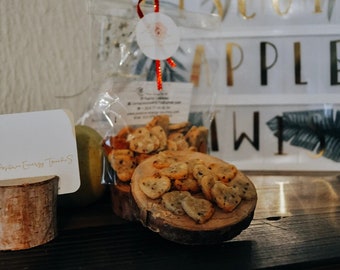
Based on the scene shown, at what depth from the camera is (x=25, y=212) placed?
17.0 inches

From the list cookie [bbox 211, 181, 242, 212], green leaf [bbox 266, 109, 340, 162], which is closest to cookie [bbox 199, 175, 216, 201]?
cookie [bbox 211, 181, 242, 212]

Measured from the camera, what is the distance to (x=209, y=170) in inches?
19.1

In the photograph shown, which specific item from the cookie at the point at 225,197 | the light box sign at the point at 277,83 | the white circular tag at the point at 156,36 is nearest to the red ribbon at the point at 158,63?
the white circular tag at the point at 156,36

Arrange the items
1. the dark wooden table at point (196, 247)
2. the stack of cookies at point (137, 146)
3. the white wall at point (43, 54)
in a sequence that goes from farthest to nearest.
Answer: the white wall at point (43, 54) → the stack of cookies at point (137, 146) → the dark wooden table at point (196, 247)

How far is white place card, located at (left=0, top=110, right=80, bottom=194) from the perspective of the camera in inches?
18.4

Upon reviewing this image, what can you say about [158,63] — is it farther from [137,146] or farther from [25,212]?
[25,212]

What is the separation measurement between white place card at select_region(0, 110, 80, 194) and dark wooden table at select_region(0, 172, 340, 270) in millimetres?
75

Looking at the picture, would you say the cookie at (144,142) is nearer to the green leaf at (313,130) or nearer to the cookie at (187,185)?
the cookie at (187,185)

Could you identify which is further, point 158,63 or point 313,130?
point 313,130

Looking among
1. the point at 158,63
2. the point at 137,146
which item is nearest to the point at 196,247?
the point at 137,146

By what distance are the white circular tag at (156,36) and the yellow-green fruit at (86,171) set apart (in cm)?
16

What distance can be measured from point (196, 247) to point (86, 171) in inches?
8.9

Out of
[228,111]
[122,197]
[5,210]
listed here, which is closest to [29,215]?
[5,210]

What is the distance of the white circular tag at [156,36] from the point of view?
579 mm
